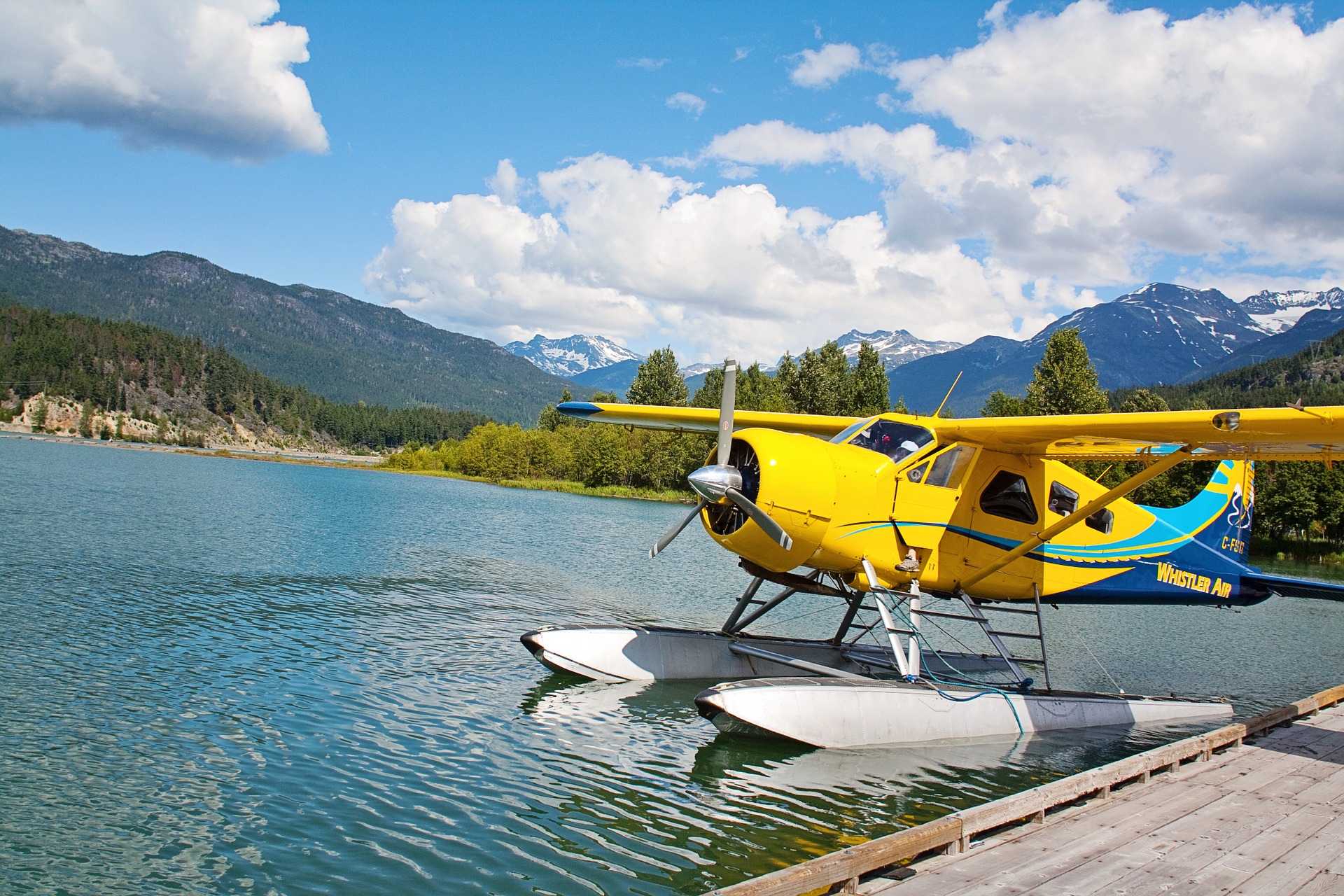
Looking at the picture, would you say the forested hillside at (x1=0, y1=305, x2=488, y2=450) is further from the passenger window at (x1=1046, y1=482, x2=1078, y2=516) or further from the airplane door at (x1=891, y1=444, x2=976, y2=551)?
the passenger window at (x1=1046, y1=482, x2=1078, y2=516)

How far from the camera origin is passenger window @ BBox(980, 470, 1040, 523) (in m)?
10.8

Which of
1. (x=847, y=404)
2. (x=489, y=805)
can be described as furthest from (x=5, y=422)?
(x=489, y=805)

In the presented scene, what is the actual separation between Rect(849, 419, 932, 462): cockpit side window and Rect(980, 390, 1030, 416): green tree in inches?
1801

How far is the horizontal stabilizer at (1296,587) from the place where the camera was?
36.9ft

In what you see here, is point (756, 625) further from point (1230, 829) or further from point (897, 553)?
point (1230, 829)

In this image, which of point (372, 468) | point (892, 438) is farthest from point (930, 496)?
point (372, 468)

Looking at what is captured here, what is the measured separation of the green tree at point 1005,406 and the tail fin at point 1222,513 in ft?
135

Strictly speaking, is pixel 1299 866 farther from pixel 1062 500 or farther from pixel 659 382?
pixel 659 382

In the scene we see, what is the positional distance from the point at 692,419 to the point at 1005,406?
54.1 m

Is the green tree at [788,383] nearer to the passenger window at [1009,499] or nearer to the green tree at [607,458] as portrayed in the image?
the green tree at [607,458]

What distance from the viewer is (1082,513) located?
10.4 metres

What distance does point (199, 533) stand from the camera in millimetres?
24250

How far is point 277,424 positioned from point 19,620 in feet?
585

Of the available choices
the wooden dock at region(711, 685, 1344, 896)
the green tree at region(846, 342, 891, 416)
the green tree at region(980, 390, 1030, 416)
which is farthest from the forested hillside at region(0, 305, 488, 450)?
the wooden dock at region(711, 685, 1344, 896)
